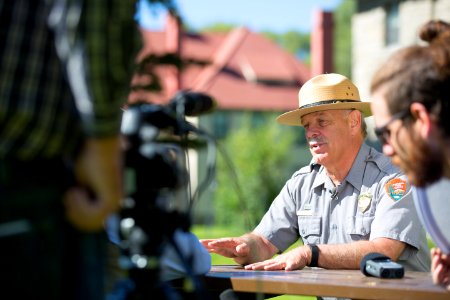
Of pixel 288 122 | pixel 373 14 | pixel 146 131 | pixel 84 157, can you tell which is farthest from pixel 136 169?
pixel 373 14

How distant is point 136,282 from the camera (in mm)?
2418

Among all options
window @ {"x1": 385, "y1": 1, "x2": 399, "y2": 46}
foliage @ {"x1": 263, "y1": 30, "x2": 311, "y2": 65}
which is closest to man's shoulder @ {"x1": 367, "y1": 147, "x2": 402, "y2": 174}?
window @ {"x1": 385, "y1": 1, "x2": 399, "y2": 46}

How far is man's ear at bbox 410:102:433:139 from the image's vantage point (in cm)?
236

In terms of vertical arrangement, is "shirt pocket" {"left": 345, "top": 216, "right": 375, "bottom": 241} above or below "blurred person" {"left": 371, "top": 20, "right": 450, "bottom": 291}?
below

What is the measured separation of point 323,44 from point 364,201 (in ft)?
127

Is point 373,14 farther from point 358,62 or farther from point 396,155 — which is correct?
point 396,155

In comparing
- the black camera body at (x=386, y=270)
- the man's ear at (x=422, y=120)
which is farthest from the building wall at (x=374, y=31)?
the man's ear at (x=422, y=120)

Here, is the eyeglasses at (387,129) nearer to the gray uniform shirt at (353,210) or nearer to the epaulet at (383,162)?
the gray uniform shirt at (353,210)

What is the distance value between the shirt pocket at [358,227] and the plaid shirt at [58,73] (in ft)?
7.01

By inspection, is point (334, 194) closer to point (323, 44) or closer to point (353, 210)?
point (353, 210)

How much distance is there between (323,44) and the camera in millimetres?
42000

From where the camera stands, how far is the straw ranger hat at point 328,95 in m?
4.32

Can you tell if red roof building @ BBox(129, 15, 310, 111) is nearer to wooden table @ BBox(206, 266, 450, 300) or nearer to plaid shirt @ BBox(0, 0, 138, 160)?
wooden table @ BBox(206, 266, 450, 300)

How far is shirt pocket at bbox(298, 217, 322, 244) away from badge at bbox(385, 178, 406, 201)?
0.44 metres
